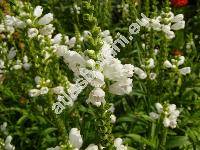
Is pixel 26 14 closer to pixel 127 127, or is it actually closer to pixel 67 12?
pixel 127 127

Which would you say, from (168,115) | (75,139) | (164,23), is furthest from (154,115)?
(75,139)

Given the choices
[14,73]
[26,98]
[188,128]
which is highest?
[14,73]

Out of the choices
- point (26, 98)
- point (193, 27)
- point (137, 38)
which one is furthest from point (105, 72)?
point (193, 27)

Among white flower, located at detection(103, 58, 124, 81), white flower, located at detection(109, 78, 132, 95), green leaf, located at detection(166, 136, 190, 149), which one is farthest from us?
green leaf, located at detection(166, 136, 190, 149)

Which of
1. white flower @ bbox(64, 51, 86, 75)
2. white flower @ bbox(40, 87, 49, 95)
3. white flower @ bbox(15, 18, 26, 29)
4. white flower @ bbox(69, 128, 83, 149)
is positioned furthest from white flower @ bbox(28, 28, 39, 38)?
white flower @ bbox(69, 128, 83, 149)

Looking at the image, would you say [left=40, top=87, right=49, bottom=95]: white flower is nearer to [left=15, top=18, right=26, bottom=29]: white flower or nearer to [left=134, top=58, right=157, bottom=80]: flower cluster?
[left=15, top=18, right=26, bottom=29]: white flower

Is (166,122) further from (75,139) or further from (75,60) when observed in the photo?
(75,60)

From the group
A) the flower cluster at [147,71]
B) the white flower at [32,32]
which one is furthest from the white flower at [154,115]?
the white flower at [32,32]

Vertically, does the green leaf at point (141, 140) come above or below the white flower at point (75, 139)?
below

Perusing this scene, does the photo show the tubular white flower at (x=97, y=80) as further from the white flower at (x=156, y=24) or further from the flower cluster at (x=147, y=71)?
the white flower at (x=156, y=24)

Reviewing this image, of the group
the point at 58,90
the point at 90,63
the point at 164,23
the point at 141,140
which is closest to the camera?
the point at 90,63

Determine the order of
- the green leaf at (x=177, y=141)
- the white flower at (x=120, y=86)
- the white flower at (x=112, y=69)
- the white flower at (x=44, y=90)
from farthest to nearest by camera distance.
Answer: the green leaf at (x=177, y=141) → the white flower at (x=44, y=90) → the white flower at (x=120, y=86) → the white flower at (x=112, y=69)
